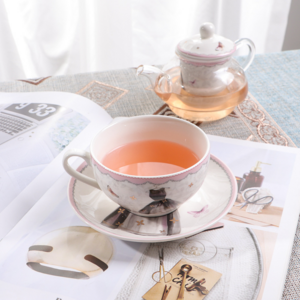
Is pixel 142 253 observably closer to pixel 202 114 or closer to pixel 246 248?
pixel 246 248

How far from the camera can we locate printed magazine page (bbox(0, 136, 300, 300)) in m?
0.32

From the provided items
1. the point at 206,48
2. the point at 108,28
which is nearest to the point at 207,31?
the point at 206,48

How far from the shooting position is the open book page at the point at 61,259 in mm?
322

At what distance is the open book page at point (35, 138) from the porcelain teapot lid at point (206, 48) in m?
0.18

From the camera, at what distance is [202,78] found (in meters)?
0.53

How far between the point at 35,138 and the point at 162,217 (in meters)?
0.28

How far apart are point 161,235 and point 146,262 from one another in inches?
1.3

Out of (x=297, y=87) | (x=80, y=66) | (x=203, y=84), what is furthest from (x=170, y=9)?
(x=203, y=84)

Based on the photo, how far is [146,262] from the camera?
1.14 ft

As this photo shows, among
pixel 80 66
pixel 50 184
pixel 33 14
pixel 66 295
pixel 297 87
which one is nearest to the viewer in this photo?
pixel 66 295

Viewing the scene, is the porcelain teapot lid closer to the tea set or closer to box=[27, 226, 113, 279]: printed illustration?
the tea set

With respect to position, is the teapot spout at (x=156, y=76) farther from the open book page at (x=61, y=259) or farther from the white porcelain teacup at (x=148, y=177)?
the open book page at (x=61, y=259)

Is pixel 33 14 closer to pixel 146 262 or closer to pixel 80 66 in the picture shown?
pixel 80 66

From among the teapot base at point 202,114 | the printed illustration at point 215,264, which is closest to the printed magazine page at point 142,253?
the printed illustration at point 215,264
